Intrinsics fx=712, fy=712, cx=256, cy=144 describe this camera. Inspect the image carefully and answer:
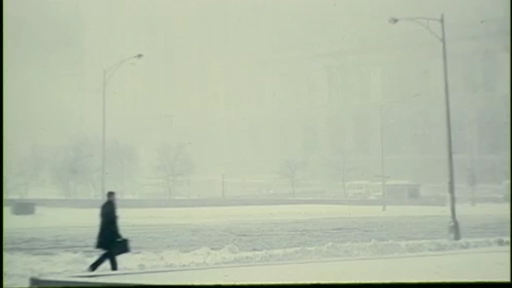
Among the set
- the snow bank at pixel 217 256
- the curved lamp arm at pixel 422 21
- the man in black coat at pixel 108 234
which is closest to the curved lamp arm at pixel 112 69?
the man in black coat at pixel 108 234

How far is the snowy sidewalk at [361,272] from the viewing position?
17.2 feet

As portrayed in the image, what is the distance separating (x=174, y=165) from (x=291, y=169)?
88cm

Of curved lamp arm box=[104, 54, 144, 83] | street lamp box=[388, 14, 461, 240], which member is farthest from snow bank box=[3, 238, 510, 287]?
curved lamp arm box=[104, 54, 144, 83]

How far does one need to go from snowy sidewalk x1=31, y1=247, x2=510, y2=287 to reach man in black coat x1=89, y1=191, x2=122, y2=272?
11 centimetres

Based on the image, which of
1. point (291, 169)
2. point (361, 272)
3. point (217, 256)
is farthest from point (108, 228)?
point (361, 272)

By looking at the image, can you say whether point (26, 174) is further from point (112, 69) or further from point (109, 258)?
point (112, 69)

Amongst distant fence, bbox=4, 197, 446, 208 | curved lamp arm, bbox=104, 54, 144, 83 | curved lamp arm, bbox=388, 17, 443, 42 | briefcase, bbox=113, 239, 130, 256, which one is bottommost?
briefcase, bbox=113, 239, 130, 256

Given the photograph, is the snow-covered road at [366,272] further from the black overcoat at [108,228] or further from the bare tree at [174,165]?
the bare tree at [174,165]

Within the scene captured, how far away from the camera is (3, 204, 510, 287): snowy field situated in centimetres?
516

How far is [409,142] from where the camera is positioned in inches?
214

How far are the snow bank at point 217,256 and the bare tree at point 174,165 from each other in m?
0.50

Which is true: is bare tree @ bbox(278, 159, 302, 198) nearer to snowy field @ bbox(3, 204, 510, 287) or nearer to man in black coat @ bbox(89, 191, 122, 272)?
snowy field @ bbox(3, 204, 510, 287)

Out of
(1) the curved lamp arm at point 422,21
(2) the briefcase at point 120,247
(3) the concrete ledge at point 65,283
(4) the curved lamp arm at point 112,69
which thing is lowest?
(3) the concrete ledge at point 65,283

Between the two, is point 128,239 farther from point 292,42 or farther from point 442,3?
point 442,3
